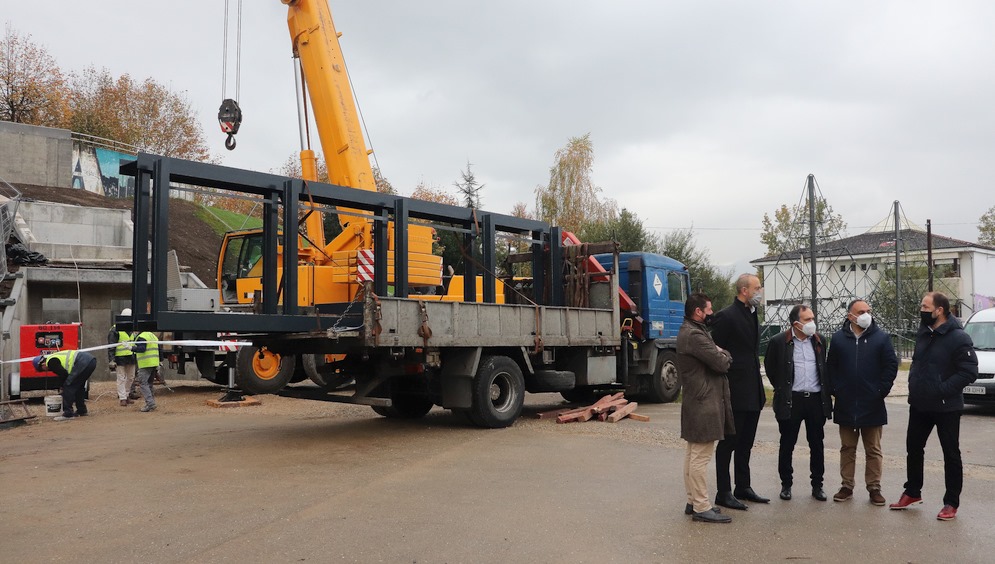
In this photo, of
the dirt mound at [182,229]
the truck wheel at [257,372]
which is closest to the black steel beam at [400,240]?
the truck wheel at [257,372]

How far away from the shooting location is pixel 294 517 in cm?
599

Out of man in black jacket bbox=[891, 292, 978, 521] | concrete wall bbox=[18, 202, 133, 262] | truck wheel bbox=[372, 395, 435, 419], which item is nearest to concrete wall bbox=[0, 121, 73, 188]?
concrete wall bbox=[18, 202, 133, 262]

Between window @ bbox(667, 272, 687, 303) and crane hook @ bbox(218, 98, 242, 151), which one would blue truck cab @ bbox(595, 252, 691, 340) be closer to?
window @ bbox(667, 272, 687, 303)

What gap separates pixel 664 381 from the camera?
14977 mm

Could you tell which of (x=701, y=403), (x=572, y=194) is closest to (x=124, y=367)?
(x=701, y=403)

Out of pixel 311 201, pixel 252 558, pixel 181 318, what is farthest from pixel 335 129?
pixel 252 558

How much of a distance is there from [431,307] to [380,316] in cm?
91

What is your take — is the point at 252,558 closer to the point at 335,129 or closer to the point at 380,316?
the point at 380,316

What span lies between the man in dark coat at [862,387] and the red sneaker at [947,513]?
0.50m

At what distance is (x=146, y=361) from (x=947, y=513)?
40.0 ft

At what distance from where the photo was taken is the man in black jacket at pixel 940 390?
6074 mm

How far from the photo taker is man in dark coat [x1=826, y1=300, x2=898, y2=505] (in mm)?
6484

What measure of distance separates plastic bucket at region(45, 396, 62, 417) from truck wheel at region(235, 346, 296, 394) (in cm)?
278

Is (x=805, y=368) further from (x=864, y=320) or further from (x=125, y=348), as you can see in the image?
(x=125, y=348)
